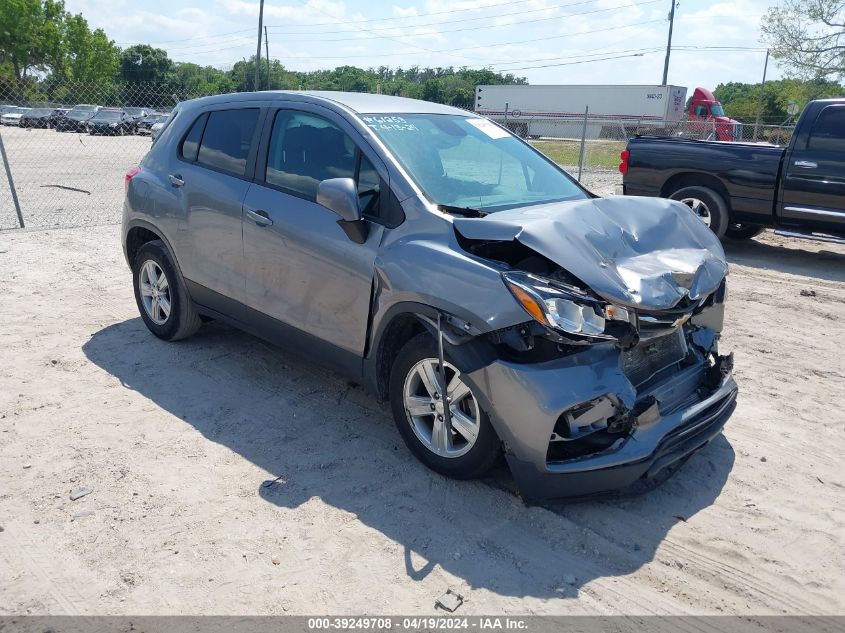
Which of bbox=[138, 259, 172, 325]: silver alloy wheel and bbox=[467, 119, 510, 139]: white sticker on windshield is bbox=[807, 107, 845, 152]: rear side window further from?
bbox=[138, 259, 172, 325]: silver alloy wheel

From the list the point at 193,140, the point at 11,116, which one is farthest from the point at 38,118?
the point at 193,140

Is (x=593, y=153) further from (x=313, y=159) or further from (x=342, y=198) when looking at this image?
(x=342, y=198)

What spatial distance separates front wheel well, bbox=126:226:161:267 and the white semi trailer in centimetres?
2689

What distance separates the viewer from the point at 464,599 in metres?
2.85

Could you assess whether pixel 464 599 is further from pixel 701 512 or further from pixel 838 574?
pixel 838 574

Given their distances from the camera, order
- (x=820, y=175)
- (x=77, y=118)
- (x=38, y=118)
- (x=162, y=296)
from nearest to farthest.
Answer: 1. (x=162, y=296)
2. (x=820, y=175)
3. (x=77, y=118)
4. (x=38, y=118)

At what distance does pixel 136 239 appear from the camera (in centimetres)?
574

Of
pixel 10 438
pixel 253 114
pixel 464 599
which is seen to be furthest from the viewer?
pixel 253 114

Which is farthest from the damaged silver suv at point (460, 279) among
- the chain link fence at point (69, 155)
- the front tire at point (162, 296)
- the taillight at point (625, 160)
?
the chain link fence at point (69, 155)

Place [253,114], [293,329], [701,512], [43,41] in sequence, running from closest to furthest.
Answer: [701,512] → [293,329] → [253,114] → [43,41]

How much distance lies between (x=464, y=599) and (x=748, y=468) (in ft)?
6.51

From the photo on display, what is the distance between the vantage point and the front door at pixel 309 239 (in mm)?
3957

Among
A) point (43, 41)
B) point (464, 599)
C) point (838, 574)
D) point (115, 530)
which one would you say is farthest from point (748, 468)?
point (43, 41)

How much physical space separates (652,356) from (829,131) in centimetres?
702
